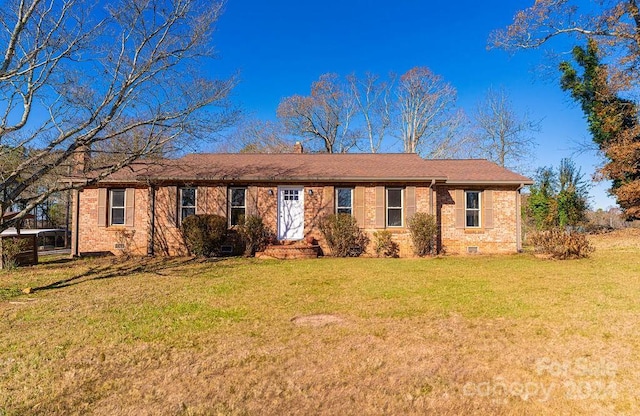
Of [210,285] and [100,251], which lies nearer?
[210,285]

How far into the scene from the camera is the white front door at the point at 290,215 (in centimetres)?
1298

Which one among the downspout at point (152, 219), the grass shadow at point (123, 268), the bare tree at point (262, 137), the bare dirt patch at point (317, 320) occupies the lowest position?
the bare dirt patch at point (317, 320)

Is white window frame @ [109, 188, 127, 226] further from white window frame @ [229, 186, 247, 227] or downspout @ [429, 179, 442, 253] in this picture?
downspout @ [429, 179, 442, 253]

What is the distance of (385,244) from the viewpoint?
41.2 ft

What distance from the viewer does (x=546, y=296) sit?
6.31 m

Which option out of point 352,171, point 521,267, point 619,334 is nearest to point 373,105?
point 352,171

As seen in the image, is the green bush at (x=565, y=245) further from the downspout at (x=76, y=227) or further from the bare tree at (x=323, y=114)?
the bare tree at (x=323, y=114)

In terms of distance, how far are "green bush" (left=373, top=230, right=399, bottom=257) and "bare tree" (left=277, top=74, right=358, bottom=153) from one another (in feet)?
58.1

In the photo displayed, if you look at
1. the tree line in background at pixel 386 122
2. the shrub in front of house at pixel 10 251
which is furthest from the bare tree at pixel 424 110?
the shrub in front of house at pixel 10 251

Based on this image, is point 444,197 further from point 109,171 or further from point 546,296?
point 109,171

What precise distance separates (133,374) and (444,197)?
12214 mm

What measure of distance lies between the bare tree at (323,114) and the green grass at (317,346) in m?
23.2

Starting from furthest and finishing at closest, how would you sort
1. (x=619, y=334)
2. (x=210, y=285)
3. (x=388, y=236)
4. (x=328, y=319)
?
(x=388, y=236)
(x=210, y=285)
(x=328, y=319)
(x=619, y=334)

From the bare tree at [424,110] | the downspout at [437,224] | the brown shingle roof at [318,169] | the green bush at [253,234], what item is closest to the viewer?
the green bush at [253,234]
